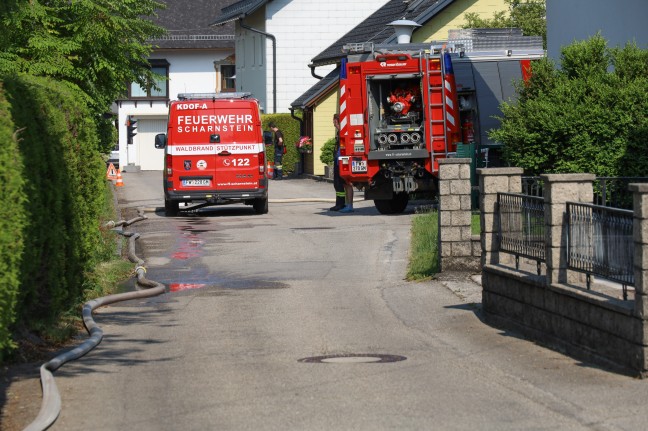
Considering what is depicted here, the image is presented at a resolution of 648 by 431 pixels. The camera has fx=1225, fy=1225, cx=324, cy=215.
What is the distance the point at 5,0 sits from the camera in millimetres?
10047

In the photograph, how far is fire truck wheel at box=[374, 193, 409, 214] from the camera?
2659 centimetres

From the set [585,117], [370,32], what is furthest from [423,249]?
[370,32]

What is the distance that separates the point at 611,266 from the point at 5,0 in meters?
5.43

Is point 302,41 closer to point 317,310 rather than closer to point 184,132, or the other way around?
point 184,132

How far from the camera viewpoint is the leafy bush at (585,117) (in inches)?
704

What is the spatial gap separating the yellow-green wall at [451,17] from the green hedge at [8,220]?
112 feet

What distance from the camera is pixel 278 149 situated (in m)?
48.7

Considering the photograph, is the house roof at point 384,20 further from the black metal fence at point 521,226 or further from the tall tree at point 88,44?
the black metal fence at point 521,226

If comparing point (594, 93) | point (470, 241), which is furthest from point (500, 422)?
point (594, 93)

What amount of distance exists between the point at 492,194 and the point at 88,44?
1079 centimetres

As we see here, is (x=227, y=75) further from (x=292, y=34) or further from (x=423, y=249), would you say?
(x=423, y=249)

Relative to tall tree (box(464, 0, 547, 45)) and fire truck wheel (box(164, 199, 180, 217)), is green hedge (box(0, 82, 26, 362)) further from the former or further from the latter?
tall tree (box(464, 0, 547, 45))

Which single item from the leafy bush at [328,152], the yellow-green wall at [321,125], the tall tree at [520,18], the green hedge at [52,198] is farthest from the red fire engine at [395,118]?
the yellow-green wall at [321,125]

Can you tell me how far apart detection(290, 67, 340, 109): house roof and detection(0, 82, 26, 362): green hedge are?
36.9m
